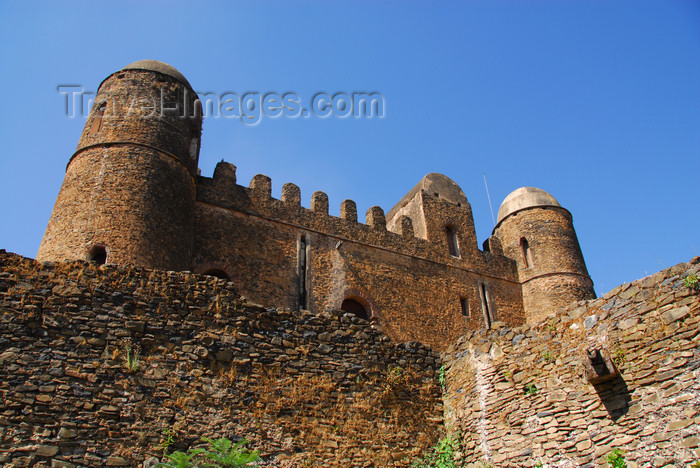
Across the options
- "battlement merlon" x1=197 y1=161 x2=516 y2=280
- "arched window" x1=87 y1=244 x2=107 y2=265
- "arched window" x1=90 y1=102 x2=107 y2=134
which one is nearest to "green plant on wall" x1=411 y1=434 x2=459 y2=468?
"arched window" x1=87 y1=244 x2=107 y2=265

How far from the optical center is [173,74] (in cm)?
1348

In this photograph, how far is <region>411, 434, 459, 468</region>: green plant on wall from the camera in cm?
845

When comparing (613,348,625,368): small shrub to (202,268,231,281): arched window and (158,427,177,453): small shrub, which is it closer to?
(158,427,177,453): small shrub

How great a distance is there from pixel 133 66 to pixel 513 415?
36.5 feet

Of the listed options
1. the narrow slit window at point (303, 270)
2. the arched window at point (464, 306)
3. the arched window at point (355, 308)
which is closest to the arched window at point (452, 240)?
the arched window at point (464, 306)

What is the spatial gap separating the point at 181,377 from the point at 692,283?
Answer: 648 cm

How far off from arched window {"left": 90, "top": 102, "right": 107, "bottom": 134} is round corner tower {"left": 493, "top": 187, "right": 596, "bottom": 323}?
43.0 feet

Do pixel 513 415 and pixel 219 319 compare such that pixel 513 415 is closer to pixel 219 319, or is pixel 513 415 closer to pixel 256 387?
pixel 256 387

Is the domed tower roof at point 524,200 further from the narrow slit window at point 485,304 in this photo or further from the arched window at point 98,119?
the arched window at point 98,119

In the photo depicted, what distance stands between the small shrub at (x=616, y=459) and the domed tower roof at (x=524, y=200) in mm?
13435

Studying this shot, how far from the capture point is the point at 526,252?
62.6ft

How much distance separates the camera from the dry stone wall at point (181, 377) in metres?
6.78

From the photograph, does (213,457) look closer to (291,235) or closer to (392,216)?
(291,235)

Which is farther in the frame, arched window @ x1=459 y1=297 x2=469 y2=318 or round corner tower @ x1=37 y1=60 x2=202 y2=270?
arched window @ x1=459 y1=297 x2=469 y2=318
